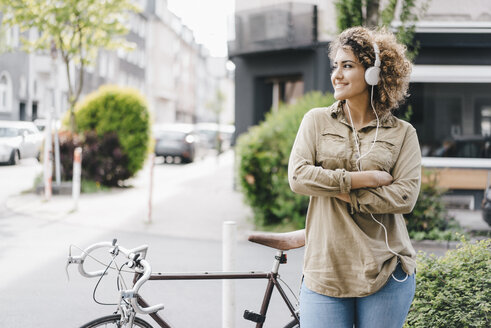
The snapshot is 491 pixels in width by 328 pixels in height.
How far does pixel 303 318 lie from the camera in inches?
104

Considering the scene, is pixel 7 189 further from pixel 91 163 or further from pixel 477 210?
pixel 477 210

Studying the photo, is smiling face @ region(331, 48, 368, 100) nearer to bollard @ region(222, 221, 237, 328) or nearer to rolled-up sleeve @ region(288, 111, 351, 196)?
rolled-up sleeve @ region(288, 111, 351, 196)

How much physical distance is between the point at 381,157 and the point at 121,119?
14.6 metres

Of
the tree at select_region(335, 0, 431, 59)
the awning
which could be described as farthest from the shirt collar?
the awning

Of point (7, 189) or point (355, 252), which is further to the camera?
point (7, 189)

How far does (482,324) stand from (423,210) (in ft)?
19.5

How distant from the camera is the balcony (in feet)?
48.9

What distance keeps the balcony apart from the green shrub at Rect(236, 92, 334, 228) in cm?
512

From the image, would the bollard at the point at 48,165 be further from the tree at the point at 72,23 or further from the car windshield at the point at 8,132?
the car windshield at the point at 8,132

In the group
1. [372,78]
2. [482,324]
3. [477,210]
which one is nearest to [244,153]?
[477,210]

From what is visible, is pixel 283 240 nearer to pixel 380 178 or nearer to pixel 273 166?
pixel 380 178

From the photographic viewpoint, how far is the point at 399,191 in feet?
8.68

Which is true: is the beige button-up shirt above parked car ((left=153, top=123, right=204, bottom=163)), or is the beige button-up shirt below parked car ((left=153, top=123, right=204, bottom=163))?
below

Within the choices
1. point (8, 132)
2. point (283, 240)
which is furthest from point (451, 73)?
point (8, 132)
